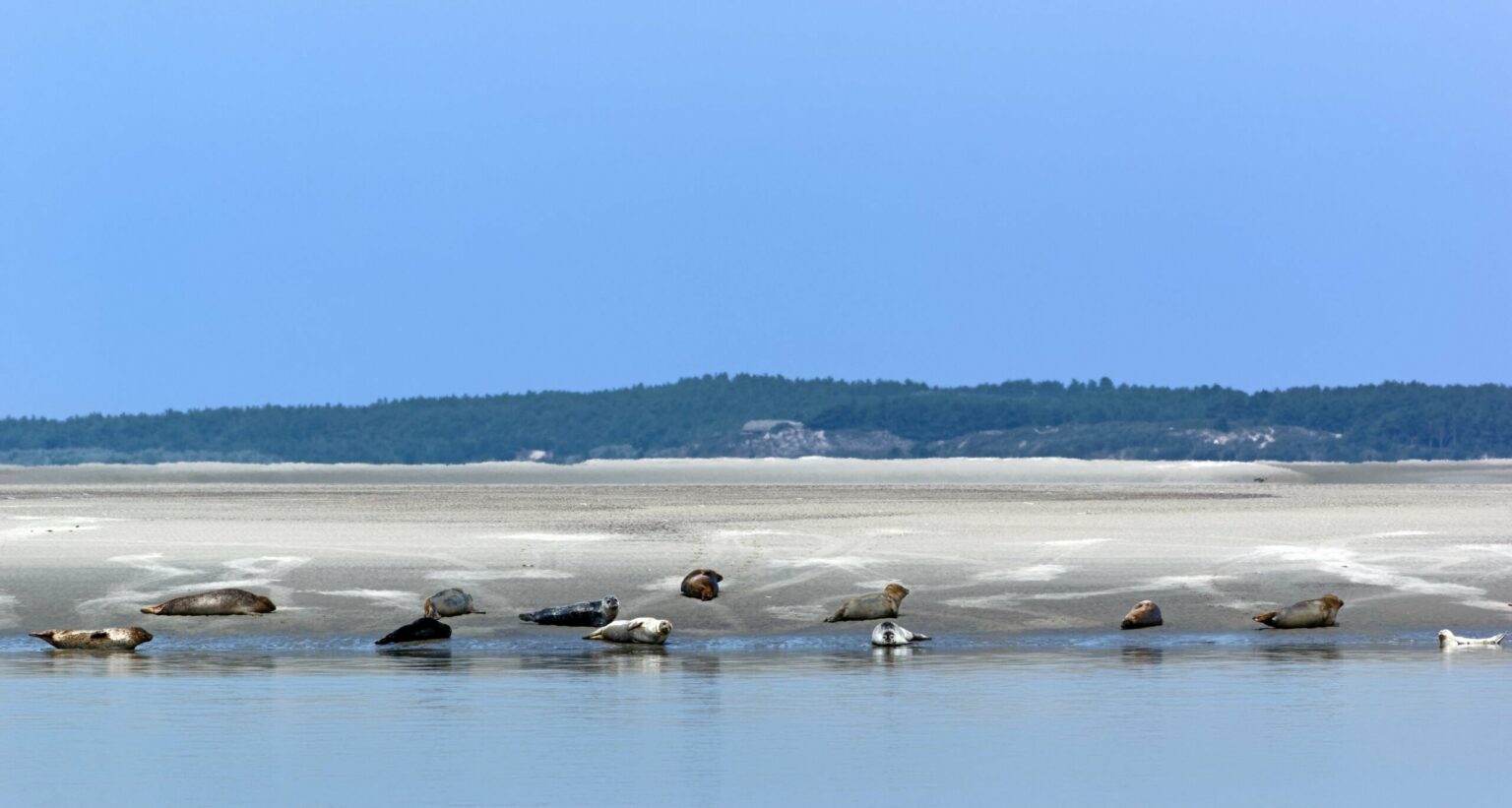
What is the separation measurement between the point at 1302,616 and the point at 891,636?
4094 mm

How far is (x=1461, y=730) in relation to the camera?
1366 cm

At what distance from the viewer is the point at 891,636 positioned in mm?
19406

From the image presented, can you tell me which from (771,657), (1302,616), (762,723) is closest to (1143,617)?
(1302,616)

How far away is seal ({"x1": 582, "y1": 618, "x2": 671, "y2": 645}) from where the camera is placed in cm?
1972

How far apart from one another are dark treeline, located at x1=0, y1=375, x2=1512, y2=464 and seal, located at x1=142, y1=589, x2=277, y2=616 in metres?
78.5

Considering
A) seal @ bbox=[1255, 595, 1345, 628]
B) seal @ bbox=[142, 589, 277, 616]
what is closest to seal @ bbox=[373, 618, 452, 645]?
seal @ bbox=[142, 589, 277, 616]

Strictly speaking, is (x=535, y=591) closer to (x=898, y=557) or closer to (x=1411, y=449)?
(x=898, y=557)

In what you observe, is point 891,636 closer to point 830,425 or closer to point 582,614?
point 582,614

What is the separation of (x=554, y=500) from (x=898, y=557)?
14.6 m

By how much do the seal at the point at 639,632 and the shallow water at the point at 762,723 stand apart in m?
0.20

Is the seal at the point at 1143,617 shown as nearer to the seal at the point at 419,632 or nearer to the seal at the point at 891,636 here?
the seal at the point at 891,636

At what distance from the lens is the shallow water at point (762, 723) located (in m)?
11.7

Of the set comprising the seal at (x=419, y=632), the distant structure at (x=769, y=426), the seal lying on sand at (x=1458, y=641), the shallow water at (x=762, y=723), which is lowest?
the shallow water at (x=762, y=723)

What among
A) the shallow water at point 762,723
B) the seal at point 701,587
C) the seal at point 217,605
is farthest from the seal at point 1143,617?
the seal at point 217,605
